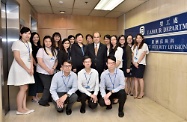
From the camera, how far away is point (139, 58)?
13.3 ft

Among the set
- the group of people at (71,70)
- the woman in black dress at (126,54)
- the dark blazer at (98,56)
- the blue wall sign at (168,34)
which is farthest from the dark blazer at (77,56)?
the blue wall sign at (168,34)

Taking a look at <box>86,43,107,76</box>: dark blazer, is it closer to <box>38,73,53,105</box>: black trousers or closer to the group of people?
the group of people

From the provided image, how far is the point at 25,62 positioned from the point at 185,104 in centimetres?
286

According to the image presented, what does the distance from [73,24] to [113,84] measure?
12.8ft

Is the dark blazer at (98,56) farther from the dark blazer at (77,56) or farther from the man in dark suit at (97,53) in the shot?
the dark blazer at (77,56)

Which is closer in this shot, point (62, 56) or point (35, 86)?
point (62, 56)

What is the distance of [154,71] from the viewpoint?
3.91 metres

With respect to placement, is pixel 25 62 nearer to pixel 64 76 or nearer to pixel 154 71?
pixel 64 76

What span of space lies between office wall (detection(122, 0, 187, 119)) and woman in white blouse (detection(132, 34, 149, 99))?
176 mm

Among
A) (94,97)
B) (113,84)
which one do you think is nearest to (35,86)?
(94,97)

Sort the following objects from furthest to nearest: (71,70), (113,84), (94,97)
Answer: (71,70)
(113,84)
(94,97)

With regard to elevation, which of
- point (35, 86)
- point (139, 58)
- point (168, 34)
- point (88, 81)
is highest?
point (168, 34)

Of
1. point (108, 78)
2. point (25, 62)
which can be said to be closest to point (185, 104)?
point (108, 78)

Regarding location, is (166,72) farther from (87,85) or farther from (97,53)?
(87,85)
